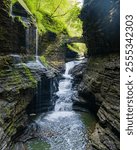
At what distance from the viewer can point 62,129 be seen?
39.0 feet

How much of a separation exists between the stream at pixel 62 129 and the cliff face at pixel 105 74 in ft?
4.02

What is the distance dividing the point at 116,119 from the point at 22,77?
6312 mm

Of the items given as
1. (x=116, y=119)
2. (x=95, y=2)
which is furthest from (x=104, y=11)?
(x=116, y=119)

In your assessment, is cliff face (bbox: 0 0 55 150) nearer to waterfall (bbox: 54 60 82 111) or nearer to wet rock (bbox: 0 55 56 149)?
wet rock (bbox: 0 55 56 149)

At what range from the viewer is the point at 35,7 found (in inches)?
1008

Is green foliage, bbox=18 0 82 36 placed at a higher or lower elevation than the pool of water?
higher

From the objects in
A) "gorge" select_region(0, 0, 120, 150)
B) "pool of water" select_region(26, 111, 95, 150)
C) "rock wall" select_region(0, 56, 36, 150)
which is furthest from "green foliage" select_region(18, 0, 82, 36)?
"rock wall" select_region(0, 56, 36, 150)

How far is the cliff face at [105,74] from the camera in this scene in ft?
24.3

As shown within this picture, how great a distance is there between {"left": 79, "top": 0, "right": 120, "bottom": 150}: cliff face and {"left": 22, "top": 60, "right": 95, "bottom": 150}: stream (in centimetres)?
122

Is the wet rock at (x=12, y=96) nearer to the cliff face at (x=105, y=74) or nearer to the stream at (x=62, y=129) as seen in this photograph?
the stream at (x=62, y=129)

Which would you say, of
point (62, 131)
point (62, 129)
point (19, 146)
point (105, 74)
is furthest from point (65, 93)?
point (19, 146)

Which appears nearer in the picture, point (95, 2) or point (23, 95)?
point (23, 95)

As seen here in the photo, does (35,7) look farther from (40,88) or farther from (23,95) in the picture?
(23,95)

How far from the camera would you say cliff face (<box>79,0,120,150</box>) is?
7406 millimetres
